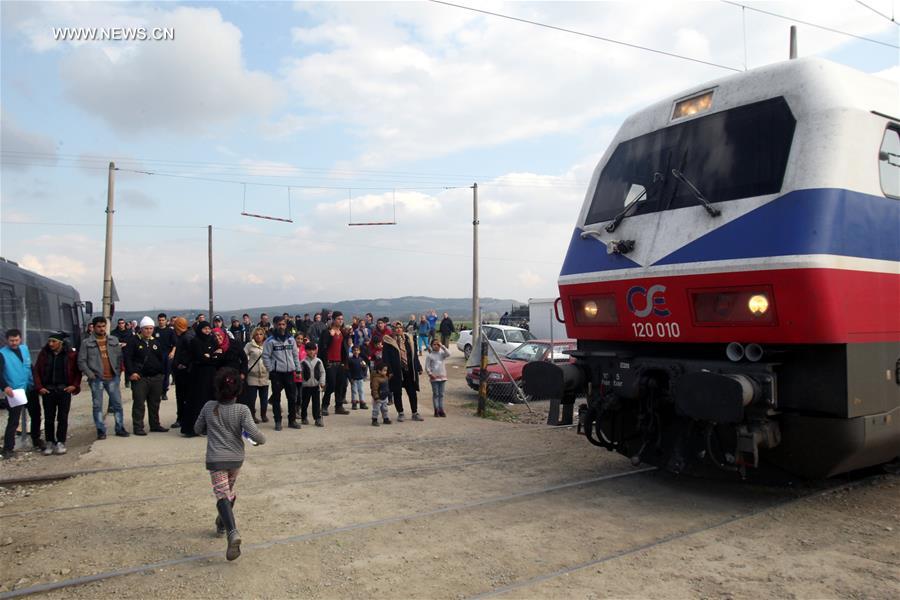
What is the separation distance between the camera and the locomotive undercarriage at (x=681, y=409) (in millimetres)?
5016

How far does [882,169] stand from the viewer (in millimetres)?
5398

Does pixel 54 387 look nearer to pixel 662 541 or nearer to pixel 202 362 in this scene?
pixel 202 362

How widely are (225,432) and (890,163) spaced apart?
5841 mm

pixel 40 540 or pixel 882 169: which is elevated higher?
pixel 882 169

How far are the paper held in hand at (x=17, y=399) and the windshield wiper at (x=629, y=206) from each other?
7.44 meters

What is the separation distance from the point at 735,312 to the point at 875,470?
2.71 m

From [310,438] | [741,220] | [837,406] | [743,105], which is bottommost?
[310,438]

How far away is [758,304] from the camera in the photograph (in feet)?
16.6

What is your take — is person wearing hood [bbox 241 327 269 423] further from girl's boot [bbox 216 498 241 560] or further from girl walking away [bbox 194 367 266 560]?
girl's boot [bbox 216 498 241 560]

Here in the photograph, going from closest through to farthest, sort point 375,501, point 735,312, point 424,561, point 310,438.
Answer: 1. point 424,561
2. point 735,312
3. point 375,501
4. point 310,438

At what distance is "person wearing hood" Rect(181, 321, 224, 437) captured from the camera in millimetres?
9562

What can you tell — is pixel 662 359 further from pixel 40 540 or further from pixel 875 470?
pixel 40 540

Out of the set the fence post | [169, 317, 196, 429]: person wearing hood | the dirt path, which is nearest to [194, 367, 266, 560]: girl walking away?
the dirt path

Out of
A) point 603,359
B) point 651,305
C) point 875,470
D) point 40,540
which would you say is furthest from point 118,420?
point 875,470
